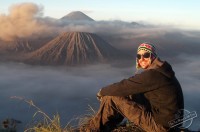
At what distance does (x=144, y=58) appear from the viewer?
23.2 ft

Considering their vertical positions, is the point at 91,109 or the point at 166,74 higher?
the point at 166,74

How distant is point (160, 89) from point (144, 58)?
0.60 meters

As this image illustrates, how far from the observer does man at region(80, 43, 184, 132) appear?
677 centimetres

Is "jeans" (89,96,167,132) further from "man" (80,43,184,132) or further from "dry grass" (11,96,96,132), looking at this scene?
"dry grass" (11,96,96,132)

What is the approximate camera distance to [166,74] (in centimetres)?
676

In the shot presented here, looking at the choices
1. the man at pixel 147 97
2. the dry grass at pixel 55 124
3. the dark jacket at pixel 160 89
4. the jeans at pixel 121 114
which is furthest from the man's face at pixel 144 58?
the dry grass at pixel 55 124

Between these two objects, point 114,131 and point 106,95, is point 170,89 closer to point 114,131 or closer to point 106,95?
point 106,95

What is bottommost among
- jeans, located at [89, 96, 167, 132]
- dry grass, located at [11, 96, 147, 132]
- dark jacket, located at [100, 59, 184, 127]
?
dry grass, located at [11, 96, 147, 132]

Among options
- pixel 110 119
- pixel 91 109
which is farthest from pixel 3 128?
pixel 110 119

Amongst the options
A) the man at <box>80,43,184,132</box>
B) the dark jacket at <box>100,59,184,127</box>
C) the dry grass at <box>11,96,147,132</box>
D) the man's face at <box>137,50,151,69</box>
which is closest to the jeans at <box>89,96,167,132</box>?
the man at <box>80,43,184,132</box>

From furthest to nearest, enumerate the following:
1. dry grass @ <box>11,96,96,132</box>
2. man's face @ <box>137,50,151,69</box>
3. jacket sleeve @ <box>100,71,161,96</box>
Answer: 1. dry grass @ <box>11,96,96,132</box>
2. man's face @ <box>137,50,151,69</box>
3. jacket sleeve @ <box>100,71,161,96</box>

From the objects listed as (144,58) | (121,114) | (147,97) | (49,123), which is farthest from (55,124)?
(144,58)

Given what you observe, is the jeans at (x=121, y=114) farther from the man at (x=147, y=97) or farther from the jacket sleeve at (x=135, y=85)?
the jacket sleeve at (x=135, y=85)

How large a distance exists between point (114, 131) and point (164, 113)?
57.8 inches
